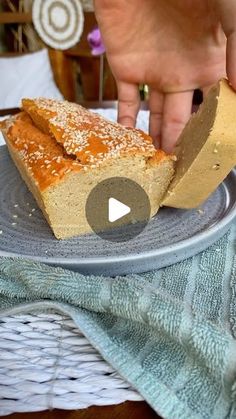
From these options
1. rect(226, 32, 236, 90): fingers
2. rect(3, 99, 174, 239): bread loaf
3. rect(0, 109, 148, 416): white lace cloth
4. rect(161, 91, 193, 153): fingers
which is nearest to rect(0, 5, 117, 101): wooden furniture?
rect(161, 91, 193, 153): fingers

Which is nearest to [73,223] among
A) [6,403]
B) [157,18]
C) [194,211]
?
[194,211]

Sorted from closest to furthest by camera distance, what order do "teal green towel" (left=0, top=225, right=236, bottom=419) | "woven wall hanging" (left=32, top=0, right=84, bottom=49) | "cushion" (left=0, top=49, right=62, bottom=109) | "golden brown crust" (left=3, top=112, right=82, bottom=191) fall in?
"teal green towel" (left=0, top=225, right=236, bottom=419), "golden brown crust" (left=3, top=112, right=82, bottom=191), "cushion" (left=0, top=49, right=62, bottom=109), "woven wall hanging" (left=32, top=0, right=84, bottom=49)

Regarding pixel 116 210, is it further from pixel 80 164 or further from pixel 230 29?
pixel 230 29

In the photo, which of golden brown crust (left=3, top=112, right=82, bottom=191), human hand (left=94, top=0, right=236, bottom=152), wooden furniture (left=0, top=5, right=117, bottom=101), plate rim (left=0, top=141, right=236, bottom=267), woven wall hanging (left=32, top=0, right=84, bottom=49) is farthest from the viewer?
woven wall hanging (left=32, top=0, right=84, bottom=49)

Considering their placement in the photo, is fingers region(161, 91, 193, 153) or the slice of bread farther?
fingers region(161, 91, 193, 153)

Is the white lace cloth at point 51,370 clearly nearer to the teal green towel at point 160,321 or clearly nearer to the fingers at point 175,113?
the teal green towel at point 160,321

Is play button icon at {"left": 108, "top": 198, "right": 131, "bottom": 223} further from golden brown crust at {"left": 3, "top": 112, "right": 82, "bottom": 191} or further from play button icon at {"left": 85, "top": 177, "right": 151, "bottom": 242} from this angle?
golden brown crust at {"left": 3, "top": 112, "right": 82, "bottom": 191}

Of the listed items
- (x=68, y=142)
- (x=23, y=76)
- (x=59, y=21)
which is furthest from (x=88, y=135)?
(x=59, y=21)
